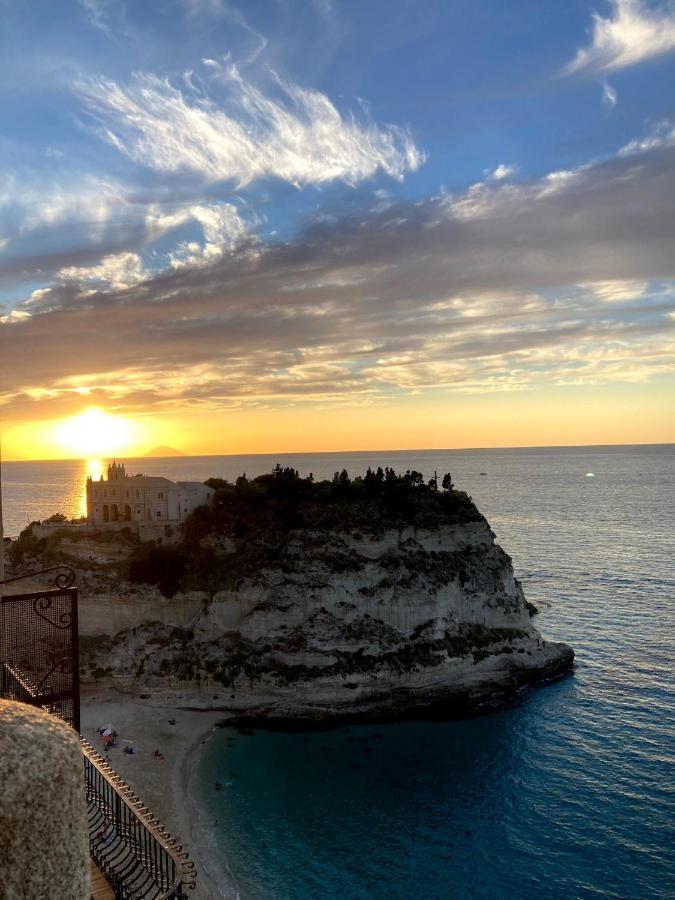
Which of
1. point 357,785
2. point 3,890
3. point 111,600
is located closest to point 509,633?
point 357,785

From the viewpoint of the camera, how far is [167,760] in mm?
38938

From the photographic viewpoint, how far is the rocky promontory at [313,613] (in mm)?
46344

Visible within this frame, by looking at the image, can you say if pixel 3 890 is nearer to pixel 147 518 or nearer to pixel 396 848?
pixel 396 848

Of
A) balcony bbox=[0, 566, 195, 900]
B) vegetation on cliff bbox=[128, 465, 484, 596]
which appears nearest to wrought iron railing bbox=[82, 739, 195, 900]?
balcony bbox=[0, 566, 195, 900]

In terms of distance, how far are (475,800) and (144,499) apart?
3729 centimetres

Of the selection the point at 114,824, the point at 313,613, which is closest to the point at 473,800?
the point at 313,613

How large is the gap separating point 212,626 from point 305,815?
17858mm

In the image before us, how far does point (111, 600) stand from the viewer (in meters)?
50.0

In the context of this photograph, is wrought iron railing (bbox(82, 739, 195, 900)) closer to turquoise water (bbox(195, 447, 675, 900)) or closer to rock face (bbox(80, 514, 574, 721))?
turquoise water (bbox(195, 447, 675, 900))

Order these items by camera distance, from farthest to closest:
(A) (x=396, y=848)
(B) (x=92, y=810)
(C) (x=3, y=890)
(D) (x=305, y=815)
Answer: (D) (x=305, y=815) → (A) (x=396, y=848) → (B) (x=92, y=810) → (C) (x=3, y=890)

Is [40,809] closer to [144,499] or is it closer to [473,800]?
[473,800]

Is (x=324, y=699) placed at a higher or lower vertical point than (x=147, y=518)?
lower

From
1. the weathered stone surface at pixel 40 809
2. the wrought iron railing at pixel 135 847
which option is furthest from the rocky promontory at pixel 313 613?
the weathered stone surface at pixel 40 809

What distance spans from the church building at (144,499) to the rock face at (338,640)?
6838mm
